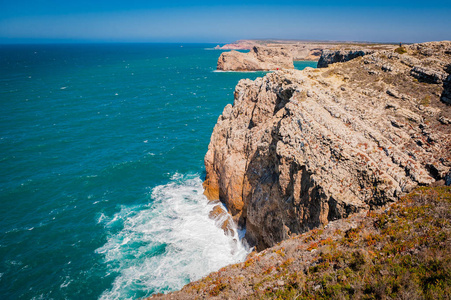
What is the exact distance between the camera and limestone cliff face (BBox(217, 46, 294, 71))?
168750 mm

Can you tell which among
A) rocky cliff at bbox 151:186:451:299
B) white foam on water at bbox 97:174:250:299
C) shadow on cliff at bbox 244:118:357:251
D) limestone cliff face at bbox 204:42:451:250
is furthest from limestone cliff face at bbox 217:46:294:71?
rocky cliff at bbox 151:186:451:299

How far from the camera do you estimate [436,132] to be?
1866cm

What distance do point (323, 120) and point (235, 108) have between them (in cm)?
1824

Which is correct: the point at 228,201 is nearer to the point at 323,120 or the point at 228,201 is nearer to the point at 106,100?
the point at 323,120

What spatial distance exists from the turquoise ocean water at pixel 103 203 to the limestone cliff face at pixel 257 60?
98.8 meters

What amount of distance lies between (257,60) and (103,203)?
170011mm

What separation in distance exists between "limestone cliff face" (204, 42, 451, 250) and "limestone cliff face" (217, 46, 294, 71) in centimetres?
14550

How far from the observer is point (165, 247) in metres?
31.2

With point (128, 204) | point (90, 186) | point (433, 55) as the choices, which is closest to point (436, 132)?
point (433, 55)

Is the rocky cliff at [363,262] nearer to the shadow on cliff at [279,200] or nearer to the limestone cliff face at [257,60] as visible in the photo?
the shadow on cliff at [279,200]

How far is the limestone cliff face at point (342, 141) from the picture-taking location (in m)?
17.9

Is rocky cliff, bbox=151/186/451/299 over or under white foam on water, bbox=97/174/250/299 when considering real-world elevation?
over

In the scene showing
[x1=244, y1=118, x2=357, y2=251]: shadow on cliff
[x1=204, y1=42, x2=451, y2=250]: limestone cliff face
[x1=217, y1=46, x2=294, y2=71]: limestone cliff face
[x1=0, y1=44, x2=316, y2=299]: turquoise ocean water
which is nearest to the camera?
[x1=204, y1=42, x2=451, y2=250]: limestone cliff face

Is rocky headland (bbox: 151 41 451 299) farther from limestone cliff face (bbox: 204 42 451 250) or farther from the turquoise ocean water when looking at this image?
the turquoise ocean water
